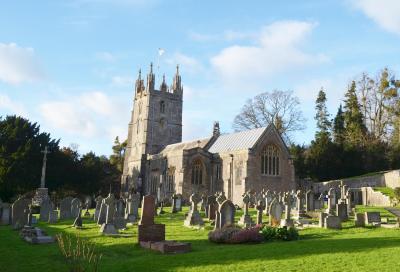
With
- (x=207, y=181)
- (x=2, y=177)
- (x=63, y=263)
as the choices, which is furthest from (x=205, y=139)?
(x=63, y=263)

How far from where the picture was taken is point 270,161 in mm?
40344

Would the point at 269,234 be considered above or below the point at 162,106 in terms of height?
below

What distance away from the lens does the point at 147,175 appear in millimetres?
50969

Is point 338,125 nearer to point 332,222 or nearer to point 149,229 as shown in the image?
point 332,222

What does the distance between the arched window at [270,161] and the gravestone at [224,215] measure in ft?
78.9

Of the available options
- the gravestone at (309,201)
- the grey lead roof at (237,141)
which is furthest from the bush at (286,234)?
the grey lead roof at (237,141)

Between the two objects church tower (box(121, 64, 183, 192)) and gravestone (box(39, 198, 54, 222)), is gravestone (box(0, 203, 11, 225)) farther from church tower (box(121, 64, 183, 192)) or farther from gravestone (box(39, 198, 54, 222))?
church tower (box(121, 64, 183, 192))

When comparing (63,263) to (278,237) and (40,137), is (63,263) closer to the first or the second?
(278,237)

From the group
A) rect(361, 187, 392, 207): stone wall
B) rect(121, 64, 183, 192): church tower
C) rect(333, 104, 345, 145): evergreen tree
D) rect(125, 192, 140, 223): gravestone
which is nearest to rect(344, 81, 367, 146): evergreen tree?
rect(333, 104, 345, 145): evergreen tree

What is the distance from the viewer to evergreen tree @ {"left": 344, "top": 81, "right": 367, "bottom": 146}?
1845 inches

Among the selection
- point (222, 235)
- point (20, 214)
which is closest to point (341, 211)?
point (222, 235)

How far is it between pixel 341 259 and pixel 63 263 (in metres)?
6.19

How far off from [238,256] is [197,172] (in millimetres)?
32951

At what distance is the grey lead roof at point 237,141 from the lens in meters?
40.8
